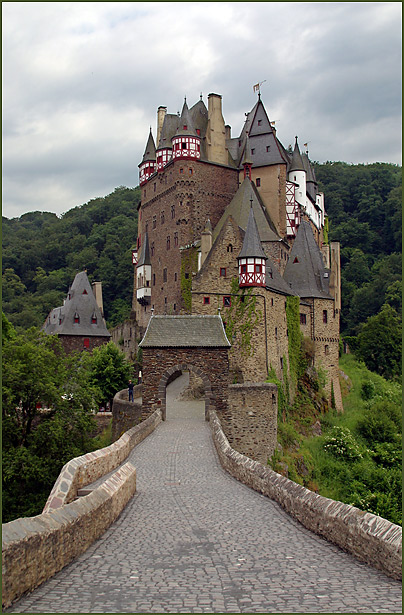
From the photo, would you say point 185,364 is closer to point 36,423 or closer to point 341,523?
point 36,423

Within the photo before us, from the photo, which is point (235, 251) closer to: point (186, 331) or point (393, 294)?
point (186, 331)

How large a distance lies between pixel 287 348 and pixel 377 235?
5929cm

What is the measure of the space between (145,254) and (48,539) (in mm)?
50662

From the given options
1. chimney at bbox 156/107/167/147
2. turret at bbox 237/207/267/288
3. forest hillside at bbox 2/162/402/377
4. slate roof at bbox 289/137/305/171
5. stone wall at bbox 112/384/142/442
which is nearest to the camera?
stone wall at bbox 112/384/142/442

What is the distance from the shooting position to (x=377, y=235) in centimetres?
9438

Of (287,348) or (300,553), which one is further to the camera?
(287,348)

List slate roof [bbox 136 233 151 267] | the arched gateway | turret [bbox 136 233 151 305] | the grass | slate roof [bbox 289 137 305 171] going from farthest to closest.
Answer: slate roof [bbox 136 233 151 267], turret [bbox 136 233 151 305], slate roof [bbox 289 137 305 171], the grass, the arched gateway

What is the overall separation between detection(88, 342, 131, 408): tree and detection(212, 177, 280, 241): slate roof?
39.7ft

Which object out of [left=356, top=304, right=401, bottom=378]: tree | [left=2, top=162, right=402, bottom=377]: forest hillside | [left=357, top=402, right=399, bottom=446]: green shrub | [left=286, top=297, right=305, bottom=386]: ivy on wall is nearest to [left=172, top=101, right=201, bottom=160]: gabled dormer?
[left=286, top=297, right=305, bottom=386]: ivy on wall

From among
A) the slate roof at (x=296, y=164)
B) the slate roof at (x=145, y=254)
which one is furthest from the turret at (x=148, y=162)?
the slate roof at (x=296, y=164)

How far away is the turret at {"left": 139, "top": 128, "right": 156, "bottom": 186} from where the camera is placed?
5919cm

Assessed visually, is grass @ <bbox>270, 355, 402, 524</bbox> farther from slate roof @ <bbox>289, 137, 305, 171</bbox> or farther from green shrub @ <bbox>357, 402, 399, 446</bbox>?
slate roof @ <bbox>289, 137, 305, 171</bbox>

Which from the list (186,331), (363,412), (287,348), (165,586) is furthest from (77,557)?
(363,412)

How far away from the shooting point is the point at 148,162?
59.2 metres
